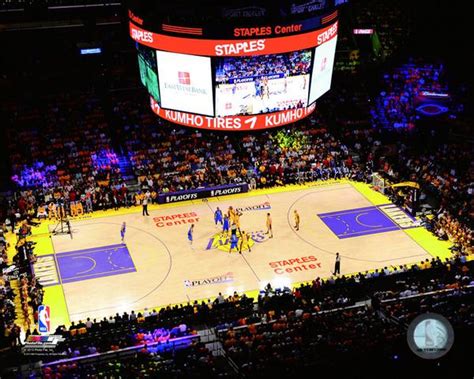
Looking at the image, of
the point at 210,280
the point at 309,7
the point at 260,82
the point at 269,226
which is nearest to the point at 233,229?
the point at 269,226

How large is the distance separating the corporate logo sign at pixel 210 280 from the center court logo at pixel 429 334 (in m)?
13.8

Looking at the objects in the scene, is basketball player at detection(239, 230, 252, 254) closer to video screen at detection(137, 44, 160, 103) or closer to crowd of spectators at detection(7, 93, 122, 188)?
video screen at detection(137, 44, 160, 103)

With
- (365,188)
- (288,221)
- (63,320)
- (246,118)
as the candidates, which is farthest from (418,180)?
(63,320)

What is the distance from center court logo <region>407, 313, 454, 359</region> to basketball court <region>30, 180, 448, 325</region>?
1246 centimetres

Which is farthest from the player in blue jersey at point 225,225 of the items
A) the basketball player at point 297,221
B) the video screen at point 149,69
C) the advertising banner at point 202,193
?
the video screen at point 149,69

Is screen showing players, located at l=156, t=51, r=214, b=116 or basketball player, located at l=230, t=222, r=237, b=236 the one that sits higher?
screen showing players, located at l=156, t=51, r=214, b=116

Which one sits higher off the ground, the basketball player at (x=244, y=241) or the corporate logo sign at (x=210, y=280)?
the corporate logo sign at (x=210, y=280)

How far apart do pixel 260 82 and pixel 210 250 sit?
8.70 metres

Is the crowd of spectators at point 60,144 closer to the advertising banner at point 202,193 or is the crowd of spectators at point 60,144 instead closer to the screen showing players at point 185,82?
the advertising banner at point 202,193

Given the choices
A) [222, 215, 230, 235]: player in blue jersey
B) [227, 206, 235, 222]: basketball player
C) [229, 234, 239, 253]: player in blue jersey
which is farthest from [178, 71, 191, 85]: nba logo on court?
[229, 234, 239, 253]: player in blue jersey

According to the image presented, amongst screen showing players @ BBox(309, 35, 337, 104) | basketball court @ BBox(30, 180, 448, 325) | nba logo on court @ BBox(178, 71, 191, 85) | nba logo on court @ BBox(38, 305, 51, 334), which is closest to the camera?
nba logo on court @ BBox(38, 305, 51, 334)

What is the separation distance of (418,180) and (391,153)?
347 cm

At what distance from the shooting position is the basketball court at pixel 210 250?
1417 inches

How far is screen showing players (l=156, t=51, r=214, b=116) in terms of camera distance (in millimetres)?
34562
